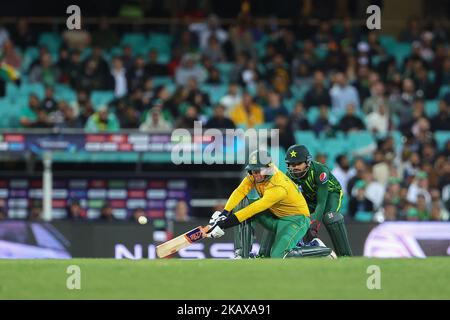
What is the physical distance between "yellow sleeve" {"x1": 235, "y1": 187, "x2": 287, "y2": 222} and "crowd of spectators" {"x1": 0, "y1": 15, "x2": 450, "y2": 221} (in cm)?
763

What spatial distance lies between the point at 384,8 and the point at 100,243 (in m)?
12.1

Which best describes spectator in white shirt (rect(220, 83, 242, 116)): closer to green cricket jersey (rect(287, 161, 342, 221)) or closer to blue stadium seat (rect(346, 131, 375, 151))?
blue stadium seat (rect(346, 131, 375, 151))

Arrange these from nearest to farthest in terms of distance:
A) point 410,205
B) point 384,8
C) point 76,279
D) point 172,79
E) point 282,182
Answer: point 76,279
point 282,182
point 410,205
point 172,79
point 384,8

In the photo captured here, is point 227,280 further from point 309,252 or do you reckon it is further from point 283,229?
point 309,252

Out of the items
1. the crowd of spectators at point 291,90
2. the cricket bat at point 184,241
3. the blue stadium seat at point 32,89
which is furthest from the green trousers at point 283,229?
the blue stadium seat at point 32,89

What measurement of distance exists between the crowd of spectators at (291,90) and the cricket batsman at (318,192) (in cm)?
617

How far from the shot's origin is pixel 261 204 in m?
15.7

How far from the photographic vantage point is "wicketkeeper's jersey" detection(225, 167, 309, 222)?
15734 mm

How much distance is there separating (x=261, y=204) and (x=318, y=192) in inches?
50.7

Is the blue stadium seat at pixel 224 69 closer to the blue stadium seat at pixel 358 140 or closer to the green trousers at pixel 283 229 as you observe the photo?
the blue stadium seat at pixel 358 140

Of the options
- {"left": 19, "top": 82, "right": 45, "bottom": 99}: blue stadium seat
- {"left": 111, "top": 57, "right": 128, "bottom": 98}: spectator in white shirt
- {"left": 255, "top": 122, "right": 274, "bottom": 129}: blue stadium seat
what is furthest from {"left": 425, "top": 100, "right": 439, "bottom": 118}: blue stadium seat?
{"left": 19, "top": 82, "right": 45, "bottom": 99}: blue stadium seat

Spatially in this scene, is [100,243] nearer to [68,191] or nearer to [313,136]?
[68,191]

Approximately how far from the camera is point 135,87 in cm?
2627

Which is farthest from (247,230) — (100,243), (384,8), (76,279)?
(384,8)
